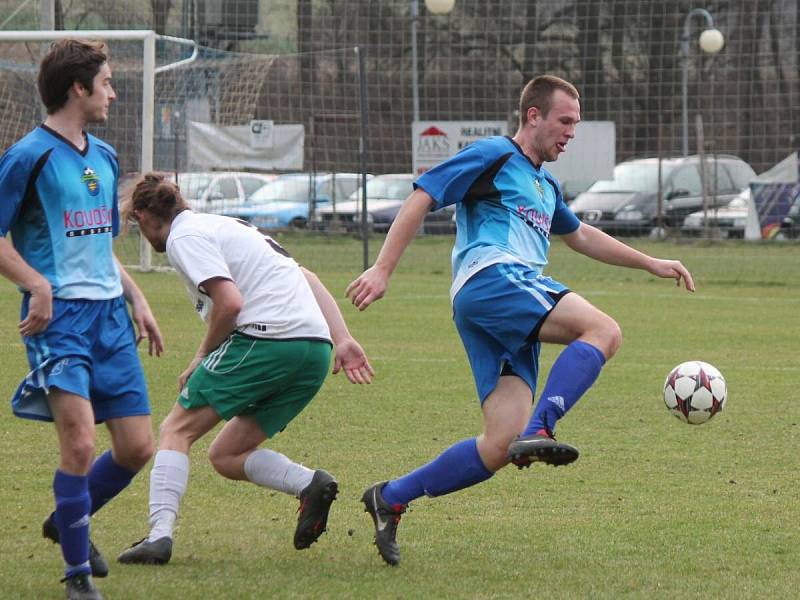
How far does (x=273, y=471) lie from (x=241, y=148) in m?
14.8

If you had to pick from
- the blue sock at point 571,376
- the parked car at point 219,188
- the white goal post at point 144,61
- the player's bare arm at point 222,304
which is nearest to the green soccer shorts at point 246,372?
the player's bare arm at point 222,304

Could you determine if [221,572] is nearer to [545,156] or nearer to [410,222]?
[410,222]

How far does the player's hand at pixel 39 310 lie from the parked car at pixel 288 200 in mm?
20117

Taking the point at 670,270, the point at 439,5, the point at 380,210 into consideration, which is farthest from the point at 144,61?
the point at 670,270

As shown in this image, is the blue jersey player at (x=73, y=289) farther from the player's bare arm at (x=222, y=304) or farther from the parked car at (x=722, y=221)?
the parked car at (x=722, y=221)

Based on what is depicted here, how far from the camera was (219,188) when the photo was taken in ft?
72.5

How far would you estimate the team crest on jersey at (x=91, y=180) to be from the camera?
465 cm

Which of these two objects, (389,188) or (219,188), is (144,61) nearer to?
(219,188)

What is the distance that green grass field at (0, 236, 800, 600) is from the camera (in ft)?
15.7

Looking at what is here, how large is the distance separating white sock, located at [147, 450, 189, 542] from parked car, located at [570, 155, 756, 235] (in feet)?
70.9

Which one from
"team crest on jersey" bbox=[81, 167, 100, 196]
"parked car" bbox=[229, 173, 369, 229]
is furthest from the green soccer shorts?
"parked car" bbox=[229, 173, 369, 229]

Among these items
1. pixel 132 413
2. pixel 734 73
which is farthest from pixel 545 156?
pixel 734 73

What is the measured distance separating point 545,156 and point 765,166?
80.8 feet

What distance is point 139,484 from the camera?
6.48 meters
